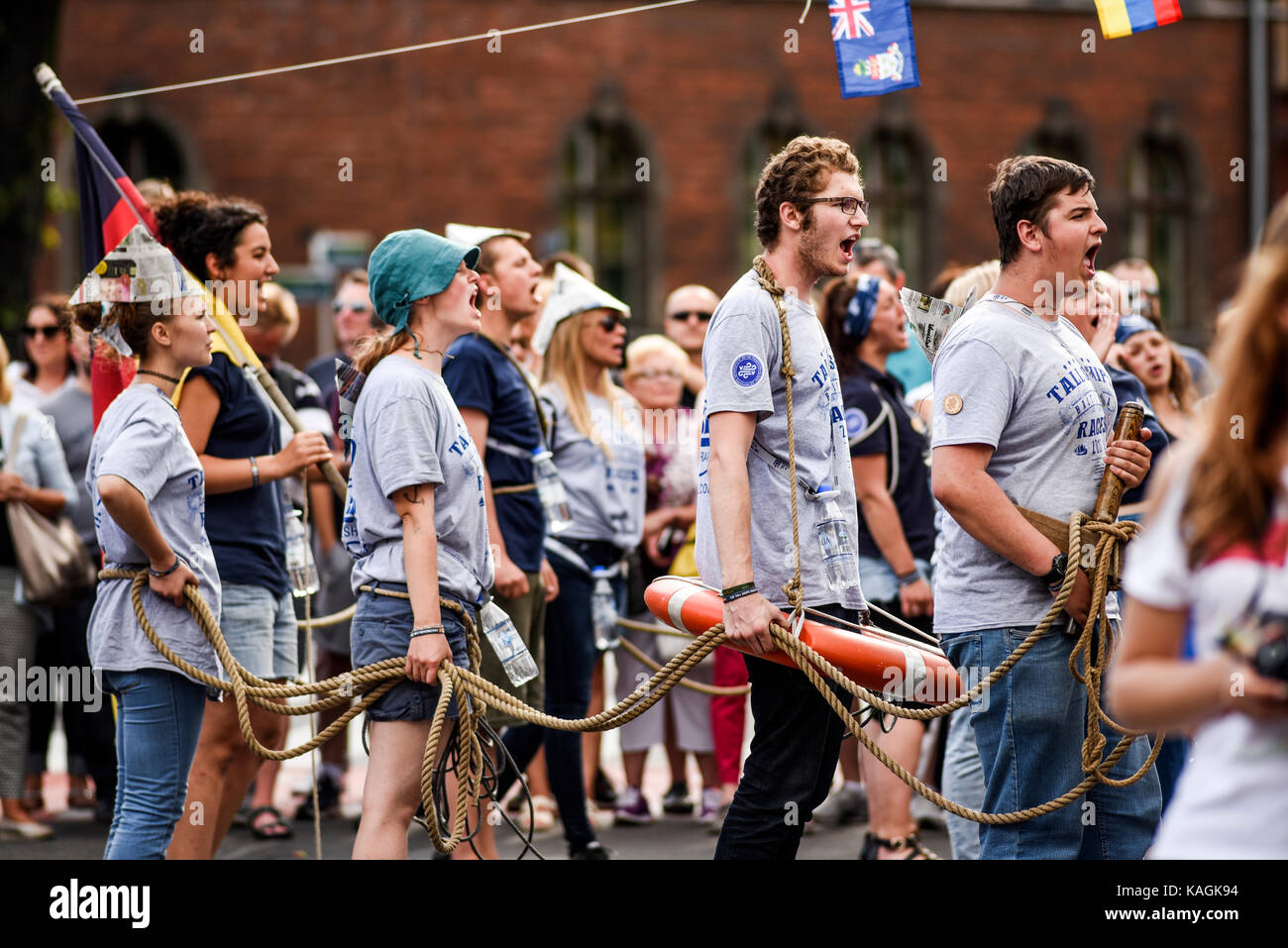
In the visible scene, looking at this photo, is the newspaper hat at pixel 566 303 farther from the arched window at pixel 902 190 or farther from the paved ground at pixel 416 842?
the arched window at pixel 902 190

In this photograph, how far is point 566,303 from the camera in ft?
20.7

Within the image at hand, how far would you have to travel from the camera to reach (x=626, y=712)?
4082mm

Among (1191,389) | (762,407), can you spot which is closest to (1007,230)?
(762,407)

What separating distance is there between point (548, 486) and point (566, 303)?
3.58 feet

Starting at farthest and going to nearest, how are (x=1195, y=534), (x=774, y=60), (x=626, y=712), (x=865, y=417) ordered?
1. (x=774, y=60)
2. (x=865, y=417)
3. (x=626, y=712)
4. (x=1195, y=534)

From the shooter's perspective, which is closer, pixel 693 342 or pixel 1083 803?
pixel 1083 803

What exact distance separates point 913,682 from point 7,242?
957 centimetres

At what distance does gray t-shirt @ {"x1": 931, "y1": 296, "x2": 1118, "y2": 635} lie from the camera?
380 cm

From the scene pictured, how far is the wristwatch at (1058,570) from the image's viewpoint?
3.76 metres

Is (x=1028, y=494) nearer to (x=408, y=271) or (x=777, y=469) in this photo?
(x=777, y=469)

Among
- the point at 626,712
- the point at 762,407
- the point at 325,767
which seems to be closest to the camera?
the point at 762,407

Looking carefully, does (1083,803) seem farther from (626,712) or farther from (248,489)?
(248,489)

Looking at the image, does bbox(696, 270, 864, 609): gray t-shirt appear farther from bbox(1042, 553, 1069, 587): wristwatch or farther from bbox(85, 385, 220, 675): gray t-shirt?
bbox(85, 385, 220, 675): gray t-shirt

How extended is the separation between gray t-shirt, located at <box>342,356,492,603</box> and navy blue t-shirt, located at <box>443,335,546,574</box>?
1.13 metres
